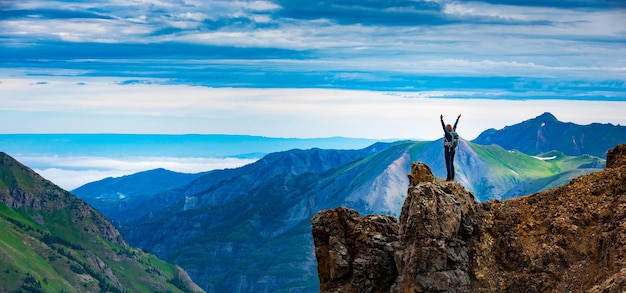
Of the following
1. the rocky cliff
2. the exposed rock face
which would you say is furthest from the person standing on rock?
the exposed rock face

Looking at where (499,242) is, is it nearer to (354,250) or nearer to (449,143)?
(449,143)

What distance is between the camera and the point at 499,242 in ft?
226

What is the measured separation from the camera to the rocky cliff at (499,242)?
6506cm

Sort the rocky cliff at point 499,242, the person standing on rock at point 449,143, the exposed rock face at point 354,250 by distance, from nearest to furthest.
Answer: the rocky cliff at point 499,242 < the exposed rock face at point 354,250 < the person standing on rock at point 449,143

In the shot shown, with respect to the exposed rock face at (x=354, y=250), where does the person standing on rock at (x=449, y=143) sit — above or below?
above

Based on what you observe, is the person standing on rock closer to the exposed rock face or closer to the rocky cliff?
Answer: the rocky cliff

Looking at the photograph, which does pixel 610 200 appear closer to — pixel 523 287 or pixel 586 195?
pixel 586 195

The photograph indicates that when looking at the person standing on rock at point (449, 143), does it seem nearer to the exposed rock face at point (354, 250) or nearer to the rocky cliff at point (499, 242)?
the rocky cliff at point (499, 242)

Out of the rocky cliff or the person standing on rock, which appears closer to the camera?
the rocky cliff

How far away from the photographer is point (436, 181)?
72375mm

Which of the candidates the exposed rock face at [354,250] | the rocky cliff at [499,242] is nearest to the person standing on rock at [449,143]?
the rocky cliff at [499,242]

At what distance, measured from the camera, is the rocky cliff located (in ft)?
213

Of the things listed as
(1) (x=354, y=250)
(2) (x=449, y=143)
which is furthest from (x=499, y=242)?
(1) (x=354, y=250)

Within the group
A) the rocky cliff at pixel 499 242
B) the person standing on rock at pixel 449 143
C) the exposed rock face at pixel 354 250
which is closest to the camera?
the rocky cliff at pixel 499 242
